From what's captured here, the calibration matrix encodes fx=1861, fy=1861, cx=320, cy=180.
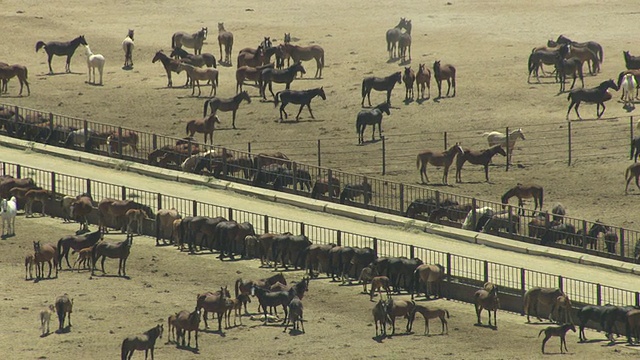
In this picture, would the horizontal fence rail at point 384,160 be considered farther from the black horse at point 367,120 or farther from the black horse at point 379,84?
the black horse at point 379,84

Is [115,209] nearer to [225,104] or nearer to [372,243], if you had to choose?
[372,243]

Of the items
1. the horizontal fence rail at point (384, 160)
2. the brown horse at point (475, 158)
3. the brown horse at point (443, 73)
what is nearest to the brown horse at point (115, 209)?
the horizontal fence rail at point (384, 160)

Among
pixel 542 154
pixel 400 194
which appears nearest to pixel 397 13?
pixel 542 154

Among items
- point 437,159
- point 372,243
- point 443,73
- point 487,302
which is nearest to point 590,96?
point 443,73

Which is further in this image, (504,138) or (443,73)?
(443,73)

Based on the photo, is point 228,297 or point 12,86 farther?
point 12,86

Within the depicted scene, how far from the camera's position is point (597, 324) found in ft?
147

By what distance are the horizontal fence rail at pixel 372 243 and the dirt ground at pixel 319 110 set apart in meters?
1.56

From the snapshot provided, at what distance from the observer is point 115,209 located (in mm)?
52219

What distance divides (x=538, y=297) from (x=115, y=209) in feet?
43.4

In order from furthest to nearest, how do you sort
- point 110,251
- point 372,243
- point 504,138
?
1. point 504,138
2. point 372,243
3. point 110,251

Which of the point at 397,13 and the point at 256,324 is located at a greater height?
the point at 397,13

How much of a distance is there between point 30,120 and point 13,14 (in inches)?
935

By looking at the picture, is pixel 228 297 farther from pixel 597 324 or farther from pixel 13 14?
pixel 13 14
